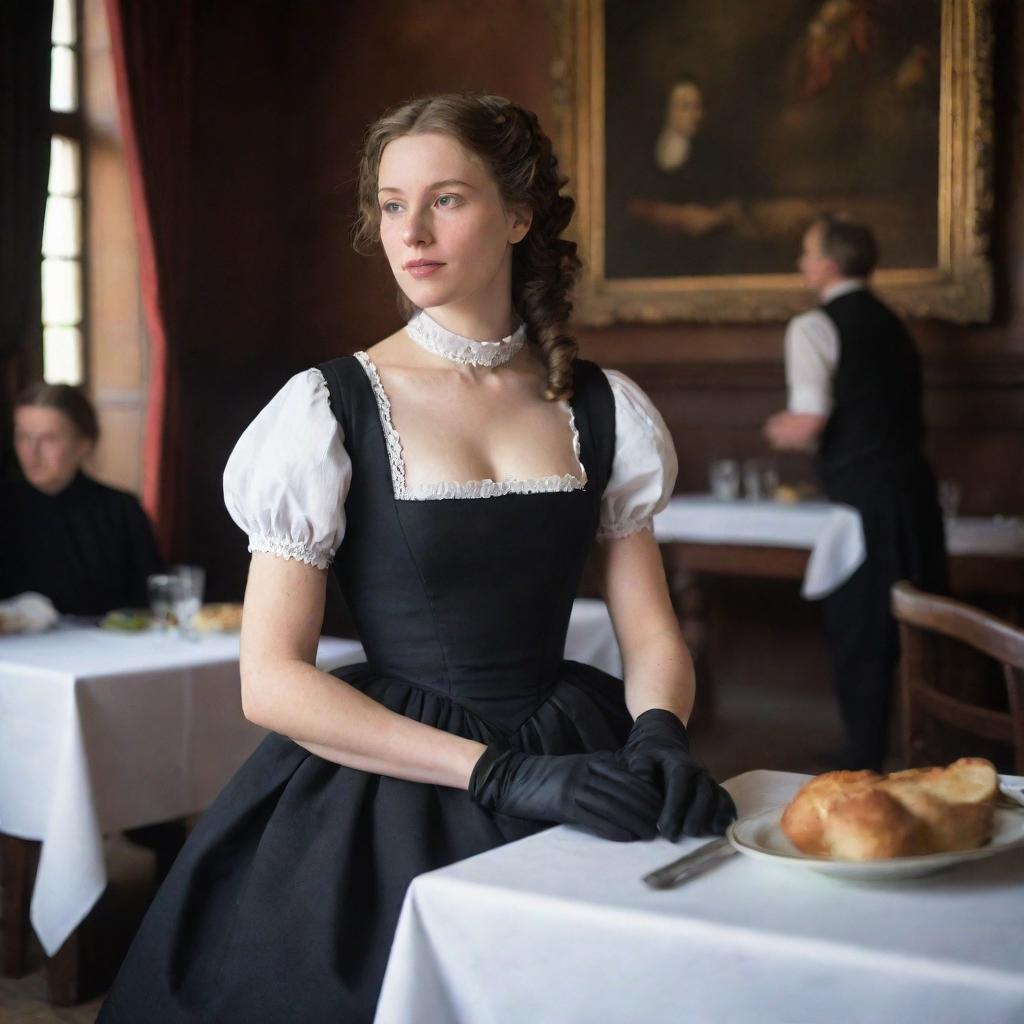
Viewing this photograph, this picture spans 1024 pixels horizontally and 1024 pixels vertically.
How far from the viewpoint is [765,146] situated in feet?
17.7

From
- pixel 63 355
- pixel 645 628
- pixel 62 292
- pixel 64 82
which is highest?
pixel 64 82

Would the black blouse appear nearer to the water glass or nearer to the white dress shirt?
the white dress shirt

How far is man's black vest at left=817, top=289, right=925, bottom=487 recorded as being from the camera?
4.37 metres

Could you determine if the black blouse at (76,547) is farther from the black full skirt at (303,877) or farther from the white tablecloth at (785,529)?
the black full skirt at (303,877)

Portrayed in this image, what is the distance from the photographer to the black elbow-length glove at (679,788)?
1.26 meters

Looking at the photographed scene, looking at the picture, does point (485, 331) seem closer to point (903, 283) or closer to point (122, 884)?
point (122, 884)

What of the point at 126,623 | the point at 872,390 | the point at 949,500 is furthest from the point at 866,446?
the point at 126,623

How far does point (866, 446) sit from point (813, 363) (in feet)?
0.98

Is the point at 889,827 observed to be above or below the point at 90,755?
above

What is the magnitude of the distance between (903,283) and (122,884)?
3316 millimetres

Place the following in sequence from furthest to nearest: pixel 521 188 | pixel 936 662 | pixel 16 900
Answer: pixel 16 900
pixel 936 662
pixel 521 188

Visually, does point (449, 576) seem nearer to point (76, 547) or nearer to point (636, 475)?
point (636, 475)

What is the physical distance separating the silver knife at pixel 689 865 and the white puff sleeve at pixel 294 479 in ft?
1.83

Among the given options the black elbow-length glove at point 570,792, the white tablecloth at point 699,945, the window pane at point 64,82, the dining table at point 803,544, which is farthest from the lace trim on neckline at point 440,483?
the window pane at point 64,82
